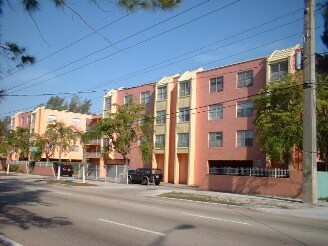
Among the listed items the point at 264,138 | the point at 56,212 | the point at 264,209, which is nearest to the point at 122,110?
the point at 264,138

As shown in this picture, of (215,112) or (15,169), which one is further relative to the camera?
(15,169)

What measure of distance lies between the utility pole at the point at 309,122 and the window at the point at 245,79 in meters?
17.3

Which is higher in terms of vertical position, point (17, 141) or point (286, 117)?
point (286, 117)

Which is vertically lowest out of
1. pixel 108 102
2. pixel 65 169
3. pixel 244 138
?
pixel 65 169

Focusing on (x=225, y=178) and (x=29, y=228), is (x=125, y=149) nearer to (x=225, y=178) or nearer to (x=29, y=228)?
(x=225, y=178)

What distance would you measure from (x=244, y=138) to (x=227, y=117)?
2994 millimetres

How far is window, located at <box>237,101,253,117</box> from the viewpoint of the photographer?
38.6 meters

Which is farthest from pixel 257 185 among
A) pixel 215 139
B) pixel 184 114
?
pixel 184 114

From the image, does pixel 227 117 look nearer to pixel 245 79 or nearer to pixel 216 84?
pixel 216 84

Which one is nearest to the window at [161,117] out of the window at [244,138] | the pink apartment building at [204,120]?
the pink apartment building at [204,120]

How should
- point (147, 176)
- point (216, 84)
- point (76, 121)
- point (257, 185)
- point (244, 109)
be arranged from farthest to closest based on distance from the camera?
1. point (76, 121)
2. point (216, 84)
3. point (147, 176)
4. point (244, 109)
5. point (257, 185)

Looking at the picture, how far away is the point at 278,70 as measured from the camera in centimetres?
3603

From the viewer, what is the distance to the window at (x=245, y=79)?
3891cm

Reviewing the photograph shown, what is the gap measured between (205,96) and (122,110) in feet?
28.5
